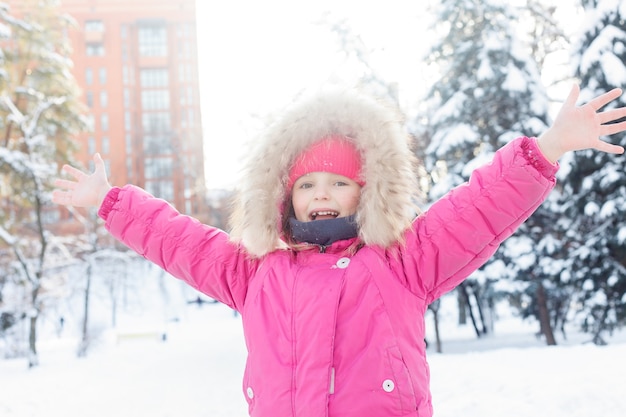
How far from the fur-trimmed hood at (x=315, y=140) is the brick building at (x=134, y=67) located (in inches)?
2066

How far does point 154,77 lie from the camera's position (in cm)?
5994

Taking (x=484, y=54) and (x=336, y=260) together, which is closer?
(x=336, y=260)

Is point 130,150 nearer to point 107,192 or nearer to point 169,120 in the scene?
point 169,120

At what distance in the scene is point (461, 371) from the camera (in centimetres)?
815

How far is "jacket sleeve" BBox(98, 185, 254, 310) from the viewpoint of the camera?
99.9 inches

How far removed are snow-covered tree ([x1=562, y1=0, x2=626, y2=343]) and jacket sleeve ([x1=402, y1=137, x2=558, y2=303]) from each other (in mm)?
9861

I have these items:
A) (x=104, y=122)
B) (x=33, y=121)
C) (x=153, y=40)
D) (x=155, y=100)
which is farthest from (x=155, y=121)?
(x=33, y=121)

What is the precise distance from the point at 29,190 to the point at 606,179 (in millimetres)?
13302

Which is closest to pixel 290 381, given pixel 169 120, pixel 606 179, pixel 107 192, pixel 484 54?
pixel 107 192

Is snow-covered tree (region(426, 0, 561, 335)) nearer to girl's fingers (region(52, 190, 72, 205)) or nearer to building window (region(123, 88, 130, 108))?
girl's fingers (region(52, 190, 72, 205))

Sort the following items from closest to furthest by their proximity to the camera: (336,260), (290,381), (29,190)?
(290,381) < (336,260) < (29,190)

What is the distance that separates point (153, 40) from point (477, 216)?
61.2 m

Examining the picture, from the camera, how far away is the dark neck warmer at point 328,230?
7.61ft

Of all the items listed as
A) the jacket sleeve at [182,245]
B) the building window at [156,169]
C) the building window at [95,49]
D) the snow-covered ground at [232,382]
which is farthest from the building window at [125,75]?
the jacket sleeve at [182,245]
